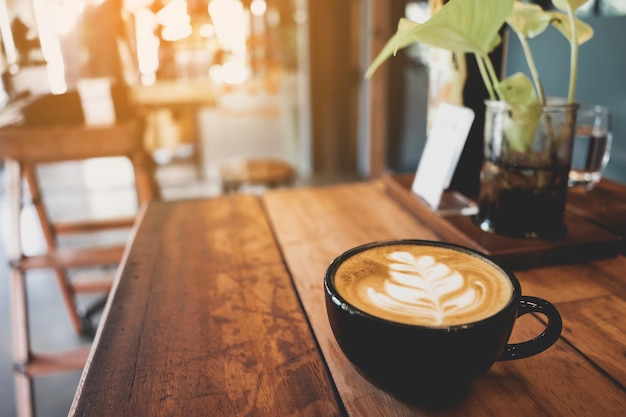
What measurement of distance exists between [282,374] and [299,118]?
487cm

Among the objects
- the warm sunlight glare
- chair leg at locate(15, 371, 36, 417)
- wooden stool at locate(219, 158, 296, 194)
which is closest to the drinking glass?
chair leg at locate(15, 371, 36, 417)

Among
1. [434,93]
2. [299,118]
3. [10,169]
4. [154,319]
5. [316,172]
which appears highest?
[434,93]

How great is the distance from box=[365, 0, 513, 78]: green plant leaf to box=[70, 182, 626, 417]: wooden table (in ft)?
1.22

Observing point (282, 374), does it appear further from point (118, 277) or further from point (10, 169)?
point (10, 169)

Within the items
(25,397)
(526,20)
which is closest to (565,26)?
(526,20)

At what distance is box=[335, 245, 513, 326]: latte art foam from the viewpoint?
491 millimetres

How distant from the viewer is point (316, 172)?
505 centimetres

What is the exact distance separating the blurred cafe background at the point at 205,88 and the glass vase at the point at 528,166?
172 centimetres

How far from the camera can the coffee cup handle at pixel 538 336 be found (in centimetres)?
52

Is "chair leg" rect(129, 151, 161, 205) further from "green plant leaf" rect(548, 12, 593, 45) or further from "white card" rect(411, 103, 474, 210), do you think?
"green plant leaf" rect(548, 12, 593, 45)

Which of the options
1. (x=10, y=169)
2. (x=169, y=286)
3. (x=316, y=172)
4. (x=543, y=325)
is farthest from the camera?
(x=316, y=172)

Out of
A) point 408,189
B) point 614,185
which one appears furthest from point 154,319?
point 614,185

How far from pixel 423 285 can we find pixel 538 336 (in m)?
0.13

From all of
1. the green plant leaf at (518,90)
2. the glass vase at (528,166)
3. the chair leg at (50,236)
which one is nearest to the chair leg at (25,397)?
the chair leg at (50,236)
